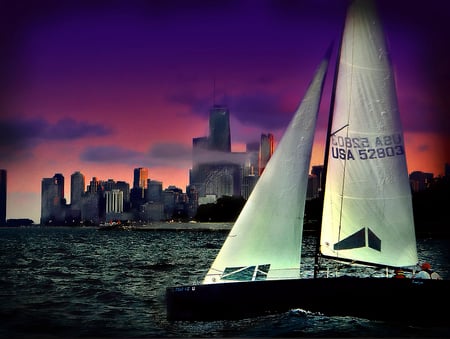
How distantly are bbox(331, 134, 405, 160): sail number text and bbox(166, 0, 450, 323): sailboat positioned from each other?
0.7 inches

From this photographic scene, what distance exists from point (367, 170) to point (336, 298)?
7.72 ft

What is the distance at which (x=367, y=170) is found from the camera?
38.5 feet

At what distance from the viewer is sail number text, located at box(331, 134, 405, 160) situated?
11.6m

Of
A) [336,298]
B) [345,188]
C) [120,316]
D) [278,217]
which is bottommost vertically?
[120,316]

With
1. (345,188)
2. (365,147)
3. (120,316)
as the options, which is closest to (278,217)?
(345,188)

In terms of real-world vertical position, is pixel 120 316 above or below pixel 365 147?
below

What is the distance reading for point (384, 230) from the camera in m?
11.7

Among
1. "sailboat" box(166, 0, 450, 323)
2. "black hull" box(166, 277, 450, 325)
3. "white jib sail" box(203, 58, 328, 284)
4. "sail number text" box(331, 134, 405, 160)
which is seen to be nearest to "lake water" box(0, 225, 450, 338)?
"black hull" box(166, 277, 450, 325)

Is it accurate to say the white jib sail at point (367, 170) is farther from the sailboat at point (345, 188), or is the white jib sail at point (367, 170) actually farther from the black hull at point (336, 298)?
the black hull at point (336, 298)

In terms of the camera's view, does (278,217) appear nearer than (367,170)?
Yes

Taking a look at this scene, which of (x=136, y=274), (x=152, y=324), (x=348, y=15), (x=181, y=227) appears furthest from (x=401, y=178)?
(x=181, y=227)

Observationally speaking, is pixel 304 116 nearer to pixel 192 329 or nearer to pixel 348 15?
pixel 348 15

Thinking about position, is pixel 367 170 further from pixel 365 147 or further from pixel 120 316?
pixel 120 316

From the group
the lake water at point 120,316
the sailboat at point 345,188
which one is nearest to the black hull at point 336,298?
the lake water at point 120,316
